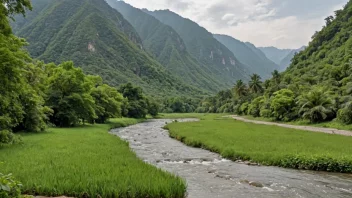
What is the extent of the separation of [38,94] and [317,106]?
46209 mm

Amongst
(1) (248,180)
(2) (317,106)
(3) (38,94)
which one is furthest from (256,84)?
(1) (248,180)

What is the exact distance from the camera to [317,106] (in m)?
51.7

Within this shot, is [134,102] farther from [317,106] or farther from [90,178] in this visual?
[90,178]

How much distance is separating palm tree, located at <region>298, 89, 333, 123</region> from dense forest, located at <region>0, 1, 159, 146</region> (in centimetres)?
3917

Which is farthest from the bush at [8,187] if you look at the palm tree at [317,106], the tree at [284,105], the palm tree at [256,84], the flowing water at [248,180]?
the palm tree at [256,84]

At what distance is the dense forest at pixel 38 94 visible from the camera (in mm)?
21353

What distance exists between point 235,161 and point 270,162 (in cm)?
271

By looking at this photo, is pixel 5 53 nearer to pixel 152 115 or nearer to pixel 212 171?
pixel 212 171

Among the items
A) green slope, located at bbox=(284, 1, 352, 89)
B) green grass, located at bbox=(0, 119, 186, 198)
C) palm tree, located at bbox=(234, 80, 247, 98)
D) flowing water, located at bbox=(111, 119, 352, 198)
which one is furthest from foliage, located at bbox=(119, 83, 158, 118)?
green grass, located at bbox=(0, 119, 186, 198)

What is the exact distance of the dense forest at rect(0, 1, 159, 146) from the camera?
70.1ft

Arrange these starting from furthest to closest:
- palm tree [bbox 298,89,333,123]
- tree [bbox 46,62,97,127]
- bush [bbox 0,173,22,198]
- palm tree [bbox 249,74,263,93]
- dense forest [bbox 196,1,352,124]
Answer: palm tree [bbox 249,74,263,93] < dense forest [bbox 196,1,352,124] < palm tree [bbox 298,89,333,123] < tree [bbox 46,62,97,127] < bush [bbox 0,173,22,198]

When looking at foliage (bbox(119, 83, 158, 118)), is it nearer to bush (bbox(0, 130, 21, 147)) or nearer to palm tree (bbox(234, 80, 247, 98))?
palm tree (bbox(234, 80, 247, 98))

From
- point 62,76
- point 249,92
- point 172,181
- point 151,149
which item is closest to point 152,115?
point 249,92

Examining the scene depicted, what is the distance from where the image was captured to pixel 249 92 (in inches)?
4879
